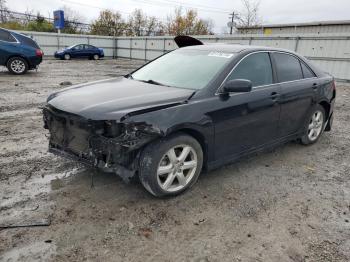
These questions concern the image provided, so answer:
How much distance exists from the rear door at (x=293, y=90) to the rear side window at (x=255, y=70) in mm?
216

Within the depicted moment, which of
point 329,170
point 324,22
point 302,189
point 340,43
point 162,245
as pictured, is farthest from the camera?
point 324,22

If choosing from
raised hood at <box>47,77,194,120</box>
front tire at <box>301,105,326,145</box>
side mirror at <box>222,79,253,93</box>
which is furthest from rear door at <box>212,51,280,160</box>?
front tire at <box>301,105,326,145</box>

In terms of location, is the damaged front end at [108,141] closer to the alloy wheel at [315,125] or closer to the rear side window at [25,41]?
the alloy wheel at [315,125]

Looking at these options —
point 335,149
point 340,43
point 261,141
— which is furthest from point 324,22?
point 261,141

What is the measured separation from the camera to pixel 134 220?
298 cm

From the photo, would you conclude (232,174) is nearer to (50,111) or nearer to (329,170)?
(329,170)

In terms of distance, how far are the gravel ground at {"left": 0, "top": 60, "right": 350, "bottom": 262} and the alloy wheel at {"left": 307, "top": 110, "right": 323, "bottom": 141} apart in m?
0.73

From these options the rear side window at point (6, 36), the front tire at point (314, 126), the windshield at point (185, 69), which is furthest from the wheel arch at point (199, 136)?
the rear side window at point (6, 36)

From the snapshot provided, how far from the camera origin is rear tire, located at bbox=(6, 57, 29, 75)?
12.8 meters

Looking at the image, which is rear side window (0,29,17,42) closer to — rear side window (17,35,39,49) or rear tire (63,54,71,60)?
rear side window (17,35,39,49)

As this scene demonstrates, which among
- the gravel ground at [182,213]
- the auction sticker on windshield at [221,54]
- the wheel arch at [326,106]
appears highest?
the auction sticker on windshield at [221,54]

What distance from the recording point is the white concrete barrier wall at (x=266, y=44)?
46.0ft

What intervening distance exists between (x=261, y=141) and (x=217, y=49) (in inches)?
55.6

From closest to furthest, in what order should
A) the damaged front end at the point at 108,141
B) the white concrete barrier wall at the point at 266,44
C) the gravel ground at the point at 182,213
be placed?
the gravel ground at the point at 182,213
the damaged front end at the point at 108,141
the white concrete barrier wall at the point at 266,44
